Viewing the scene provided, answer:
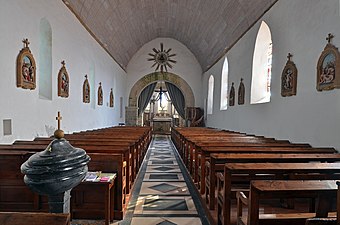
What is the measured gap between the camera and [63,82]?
225 inches

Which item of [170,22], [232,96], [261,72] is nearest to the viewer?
[261,72]

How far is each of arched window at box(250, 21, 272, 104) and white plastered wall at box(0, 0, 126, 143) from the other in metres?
4.74

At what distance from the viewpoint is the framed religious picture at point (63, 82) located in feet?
18.1

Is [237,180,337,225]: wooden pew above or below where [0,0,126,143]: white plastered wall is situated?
below

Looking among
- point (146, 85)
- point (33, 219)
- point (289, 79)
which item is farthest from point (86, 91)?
point (146, 85)

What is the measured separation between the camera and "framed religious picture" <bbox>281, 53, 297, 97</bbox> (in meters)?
4.79

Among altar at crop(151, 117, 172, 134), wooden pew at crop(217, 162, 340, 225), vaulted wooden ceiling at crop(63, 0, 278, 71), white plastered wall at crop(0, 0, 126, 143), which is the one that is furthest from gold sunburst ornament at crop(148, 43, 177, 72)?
wooden pew at crop(217, 162, 340, 225)

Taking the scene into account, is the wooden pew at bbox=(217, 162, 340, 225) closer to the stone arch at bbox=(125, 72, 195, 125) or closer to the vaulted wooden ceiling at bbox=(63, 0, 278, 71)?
the vaulted wooden ceiling at bbox=(63, 0, 278, 71)

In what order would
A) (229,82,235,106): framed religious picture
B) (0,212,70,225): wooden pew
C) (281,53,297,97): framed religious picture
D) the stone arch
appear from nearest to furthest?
(0,212,70,225): wooden pew, (281,53,297,97): framed religious picture, (229,82,235,106): framed religious picture, the stone arch

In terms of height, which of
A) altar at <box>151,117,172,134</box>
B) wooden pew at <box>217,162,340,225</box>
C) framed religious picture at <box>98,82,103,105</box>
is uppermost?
framed religious picture at <box>98,82,103,105</box>

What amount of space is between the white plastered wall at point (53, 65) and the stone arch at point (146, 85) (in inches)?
226

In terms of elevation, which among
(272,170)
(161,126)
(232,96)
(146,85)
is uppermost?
(146,85)

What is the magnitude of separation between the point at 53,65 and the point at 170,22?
27.1 ft

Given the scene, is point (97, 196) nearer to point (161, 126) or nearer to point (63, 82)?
point (63, 82)
